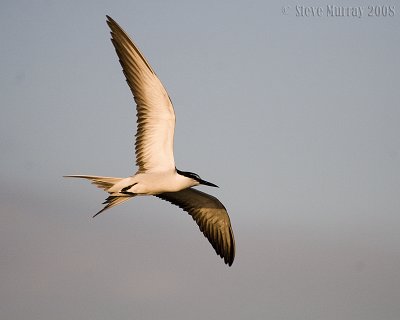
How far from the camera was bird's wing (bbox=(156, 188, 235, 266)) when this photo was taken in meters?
16.7

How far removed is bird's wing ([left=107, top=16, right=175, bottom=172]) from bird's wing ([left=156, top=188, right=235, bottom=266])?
7.55 ft

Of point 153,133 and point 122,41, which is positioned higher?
point 122,41

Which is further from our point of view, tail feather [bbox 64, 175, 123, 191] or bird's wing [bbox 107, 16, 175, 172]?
tail feather [bbox 64, 175, 123, 191]

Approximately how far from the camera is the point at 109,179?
1399cm

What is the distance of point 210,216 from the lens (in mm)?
17000

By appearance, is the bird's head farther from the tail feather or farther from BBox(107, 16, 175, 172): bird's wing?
the tail feather

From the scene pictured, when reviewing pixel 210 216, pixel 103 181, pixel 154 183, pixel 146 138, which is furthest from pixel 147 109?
pixel 210 216

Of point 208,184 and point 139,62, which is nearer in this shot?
point 139,62

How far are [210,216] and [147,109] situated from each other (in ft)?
13.2

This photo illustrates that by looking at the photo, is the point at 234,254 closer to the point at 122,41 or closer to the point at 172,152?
the point at 172,152

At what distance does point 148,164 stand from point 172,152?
60 centimetres

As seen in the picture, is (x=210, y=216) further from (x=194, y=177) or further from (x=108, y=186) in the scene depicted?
(x=108, y=186)

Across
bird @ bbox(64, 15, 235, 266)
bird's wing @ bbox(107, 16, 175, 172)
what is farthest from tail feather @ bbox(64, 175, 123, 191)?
bird's wing @ bbox(107, 16, 175, 172)

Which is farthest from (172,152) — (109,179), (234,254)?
(234,254)
